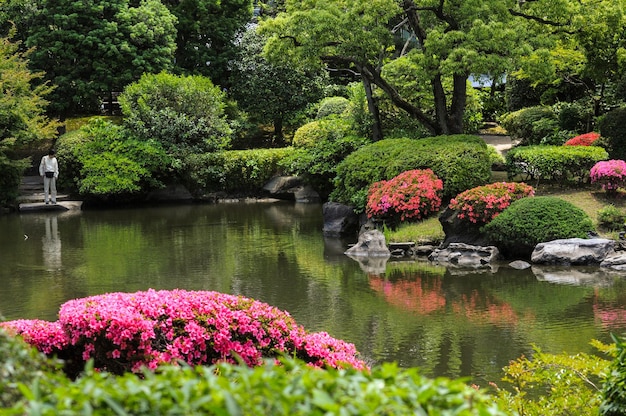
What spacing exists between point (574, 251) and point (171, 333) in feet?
27.3

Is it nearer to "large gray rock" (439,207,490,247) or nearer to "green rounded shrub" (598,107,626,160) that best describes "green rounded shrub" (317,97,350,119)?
"green rounded shrub" (598,107,626,160)

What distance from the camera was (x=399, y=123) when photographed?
19.7 m

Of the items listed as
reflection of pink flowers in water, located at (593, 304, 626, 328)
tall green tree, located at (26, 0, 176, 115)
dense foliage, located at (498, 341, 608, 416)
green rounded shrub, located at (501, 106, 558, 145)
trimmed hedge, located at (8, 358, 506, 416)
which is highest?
tall green tree, located at (26, 0, 176, 115)

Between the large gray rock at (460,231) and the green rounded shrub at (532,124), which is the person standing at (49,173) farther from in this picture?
the green rounded shrub at (532,124)

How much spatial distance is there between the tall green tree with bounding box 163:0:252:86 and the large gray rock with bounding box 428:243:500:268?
17.8 meters

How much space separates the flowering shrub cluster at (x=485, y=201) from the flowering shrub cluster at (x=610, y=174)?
149 cm

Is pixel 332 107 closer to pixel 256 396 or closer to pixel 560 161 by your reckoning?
pixel 560 161

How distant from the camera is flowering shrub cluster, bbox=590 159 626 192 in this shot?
13883 millimetres

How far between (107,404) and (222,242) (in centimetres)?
1316

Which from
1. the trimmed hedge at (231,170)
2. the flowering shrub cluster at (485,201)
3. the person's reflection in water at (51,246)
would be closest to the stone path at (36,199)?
the person's reflection in water at (51,246)

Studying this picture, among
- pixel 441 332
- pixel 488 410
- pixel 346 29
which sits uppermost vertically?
pixel 346 29

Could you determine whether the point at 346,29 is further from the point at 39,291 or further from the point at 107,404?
the point at 107,404

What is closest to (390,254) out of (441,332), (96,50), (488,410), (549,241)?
(549,241)

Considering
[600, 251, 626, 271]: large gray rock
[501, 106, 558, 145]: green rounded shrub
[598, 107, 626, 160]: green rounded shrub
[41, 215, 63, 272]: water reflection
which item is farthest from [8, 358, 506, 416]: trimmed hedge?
[501, 106, 558, 145]: green rounded shrub
